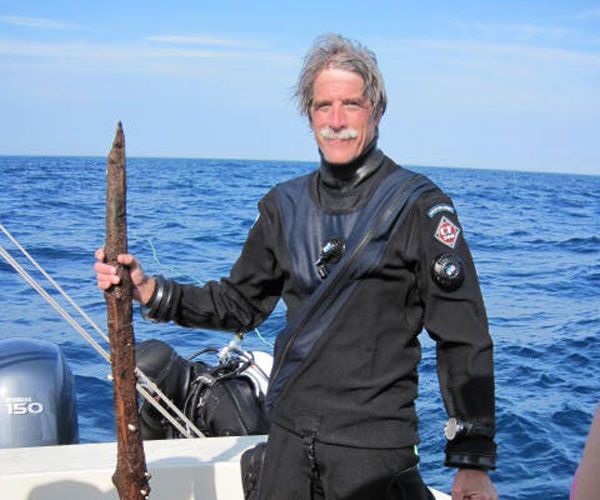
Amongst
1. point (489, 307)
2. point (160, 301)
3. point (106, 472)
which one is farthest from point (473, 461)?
point (489, 307)

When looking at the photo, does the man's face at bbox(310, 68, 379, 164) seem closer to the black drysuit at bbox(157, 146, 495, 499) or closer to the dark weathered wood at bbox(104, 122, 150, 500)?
the black drysuit at bbox(157, 146, 495, 499)

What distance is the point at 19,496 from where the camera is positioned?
3545mm

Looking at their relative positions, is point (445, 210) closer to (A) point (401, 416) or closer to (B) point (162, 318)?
(A) point (401, 416)

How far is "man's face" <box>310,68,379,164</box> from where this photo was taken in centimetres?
266

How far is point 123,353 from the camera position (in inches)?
100

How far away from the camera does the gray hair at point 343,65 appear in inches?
105

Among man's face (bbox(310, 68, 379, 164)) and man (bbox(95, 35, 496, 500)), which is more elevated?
man's face (bbox(310, 68, 379, 164))

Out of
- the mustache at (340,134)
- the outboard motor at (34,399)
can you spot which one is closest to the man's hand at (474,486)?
the mustache at (340,134)

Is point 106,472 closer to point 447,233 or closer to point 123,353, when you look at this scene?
point 123,353

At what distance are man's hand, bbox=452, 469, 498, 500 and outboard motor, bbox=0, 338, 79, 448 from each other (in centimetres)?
246

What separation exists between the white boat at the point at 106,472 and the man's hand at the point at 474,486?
1.43m

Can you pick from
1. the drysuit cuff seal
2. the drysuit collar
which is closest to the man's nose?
the drysuit collar

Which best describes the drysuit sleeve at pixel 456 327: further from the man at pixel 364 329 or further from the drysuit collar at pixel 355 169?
the drysuit collar at pixel 355 169

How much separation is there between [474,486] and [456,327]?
0.43 metres
